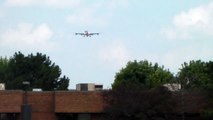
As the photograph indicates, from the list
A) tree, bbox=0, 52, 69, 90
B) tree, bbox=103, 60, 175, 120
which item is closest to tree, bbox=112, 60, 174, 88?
tree, bbox=0, 52, 69, 90

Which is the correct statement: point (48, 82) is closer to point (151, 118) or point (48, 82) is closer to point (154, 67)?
point (154, 67)

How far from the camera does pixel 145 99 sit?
50844 mm

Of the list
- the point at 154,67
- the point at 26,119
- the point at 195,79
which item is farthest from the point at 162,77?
the point at 26,119

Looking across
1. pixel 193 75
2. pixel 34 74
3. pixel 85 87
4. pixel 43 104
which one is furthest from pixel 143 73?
pixel 43 104

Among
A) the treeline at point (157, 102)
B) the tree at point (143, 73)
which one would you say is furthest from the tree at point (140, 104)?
the tree at point (143, 73)

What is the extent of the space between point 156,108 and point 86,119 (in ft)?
27.1

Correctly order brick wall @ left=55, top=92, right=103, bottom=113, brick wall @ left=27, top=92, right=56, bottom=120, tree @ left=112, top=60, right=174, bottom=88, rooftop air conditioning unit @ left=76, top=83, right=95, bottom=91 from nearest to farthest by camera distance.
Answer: brick wall @ left=55, top=92, right=103, bottom=113, brick wall @ left=27, top=92, right=56, bottom=120, rooftop air conditioning unit @ left=76, top=83, right=95, bottom=91, tree @ left=112, top=60, right=174, bottom=88

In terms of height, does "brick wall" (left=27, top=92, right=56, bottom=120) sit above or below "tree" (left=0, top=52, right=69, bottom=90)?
below

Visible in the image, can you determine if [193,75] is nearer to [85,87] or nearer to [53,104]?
[85,87]

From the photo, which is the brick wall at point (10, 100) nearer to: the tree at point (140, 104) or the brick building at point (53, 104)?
the brick building at point (53, 104)

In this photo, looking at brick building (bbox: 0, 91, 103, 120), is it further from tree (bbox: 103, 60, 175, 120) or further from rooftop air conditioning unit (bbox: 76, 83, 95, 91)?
rooftop air conditioning unit (bbox: 76, 83, 95, 91)

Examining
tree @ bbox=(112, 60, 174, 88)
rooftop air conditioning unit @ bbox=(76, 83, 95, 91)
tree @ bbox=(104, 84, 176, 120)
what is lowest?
tree @ bbox=(104, 84, 176, 120)

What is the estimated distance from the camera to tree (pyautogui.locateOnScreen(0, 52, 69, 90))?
302ft

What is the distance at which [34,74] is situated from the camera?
93938 millimetres
